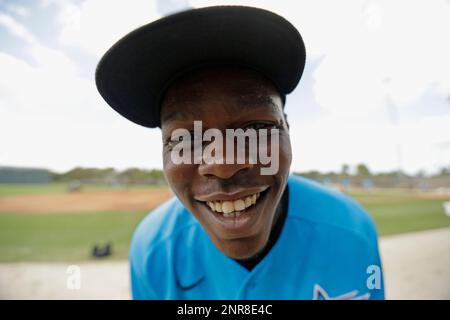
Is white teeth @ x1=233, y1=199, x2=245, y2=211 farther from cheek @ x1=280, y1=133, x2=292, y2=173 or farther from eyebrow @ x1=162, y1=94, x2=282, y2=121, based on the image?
eyebrow @ x1=162, y1=94, x2=282, y2=121

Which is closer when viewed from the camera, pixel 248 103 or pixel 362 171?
pixel 248 103

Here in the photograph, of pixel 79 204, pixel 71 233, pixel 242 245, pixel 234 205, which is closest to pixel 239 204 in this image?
pixel 234 205

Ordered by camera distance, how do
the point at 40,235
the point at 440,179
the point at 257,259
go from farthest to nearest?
the point at 440,179 → the point at 40,235 → the point at 257,259

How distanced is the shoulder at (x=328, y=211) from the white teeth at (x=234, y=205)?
35 centimetres

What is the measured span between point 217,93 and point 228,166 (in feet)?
0.63

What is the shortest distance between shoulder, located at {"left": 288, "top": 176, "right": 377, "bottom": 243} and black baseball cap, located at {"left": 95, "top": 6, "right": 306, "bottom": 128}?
18.6 inches

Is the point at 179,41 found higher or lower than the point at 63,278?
higher

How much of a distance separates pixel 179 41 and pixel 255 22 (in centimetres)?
20

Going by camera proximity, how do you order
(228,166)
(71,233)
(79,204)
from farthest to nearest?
(79,204) < (71,233) < (228,166)

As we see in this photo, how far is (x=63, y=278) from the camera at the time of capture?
416cm

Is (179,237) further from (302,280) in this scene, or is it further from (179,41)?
(179,41)

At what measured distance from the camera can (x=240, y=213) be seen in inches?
32.9

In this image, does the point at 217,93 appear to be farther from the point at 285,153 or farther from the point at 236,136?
the point at 285,153
